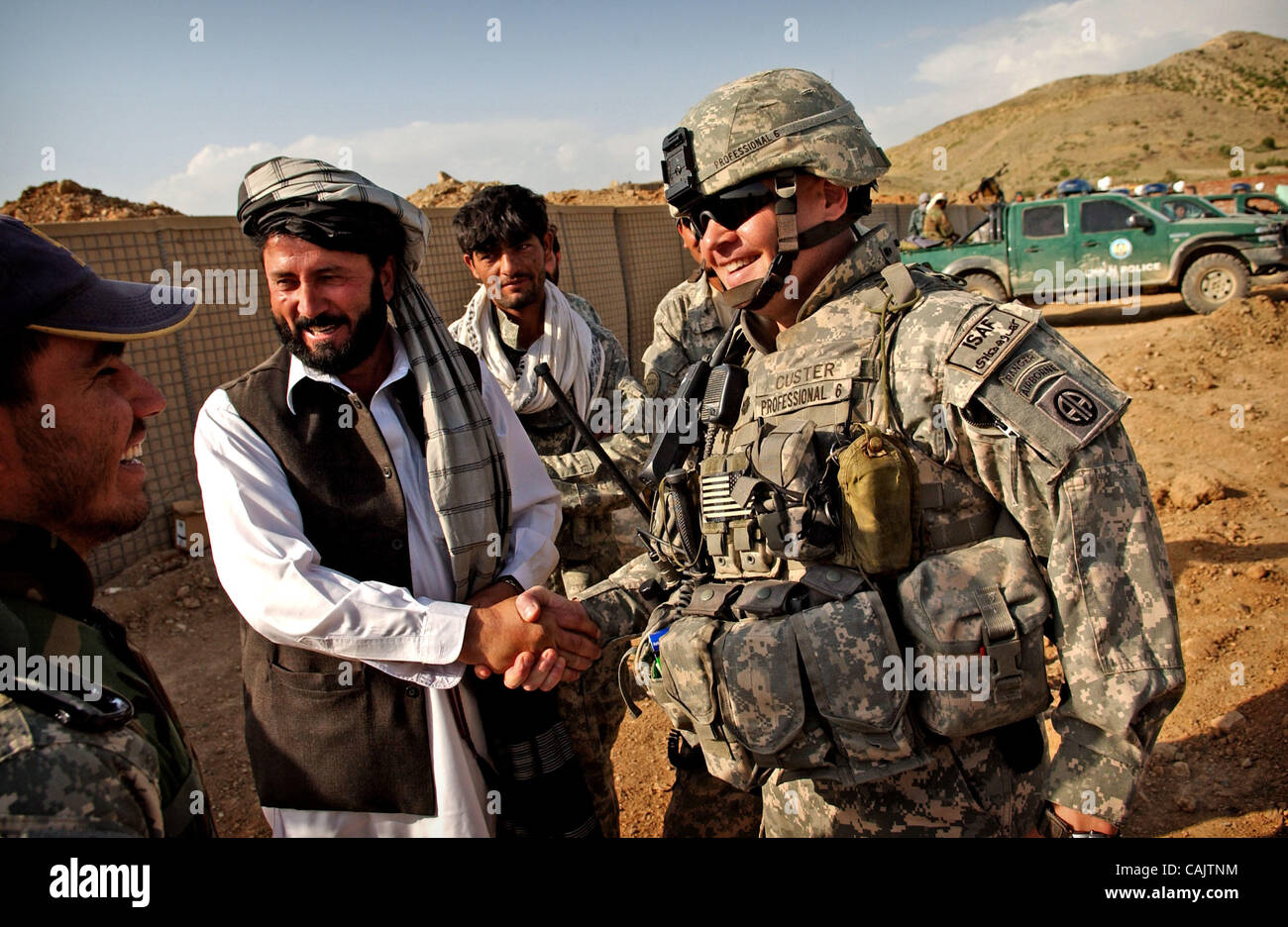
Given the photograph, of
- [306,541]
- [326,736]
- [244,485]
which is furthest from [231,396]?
[326,736]

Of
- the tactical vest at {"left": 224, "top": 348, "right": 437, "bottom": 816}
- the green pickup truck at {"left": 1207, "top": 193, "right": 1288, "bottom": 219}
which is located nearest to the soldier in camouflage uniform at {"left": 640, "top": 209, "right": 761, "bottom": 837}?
the tactical vest at {"left": 224, "top": 348, "right": 437, "bottom": 816}

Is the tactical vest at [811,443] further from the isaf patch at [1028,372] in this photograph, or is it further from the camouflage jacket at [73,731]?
the camouflage jacket at [73,731]

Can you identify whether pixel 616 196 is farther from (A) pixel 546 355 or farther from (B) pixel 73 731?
(B) pixel 73 731

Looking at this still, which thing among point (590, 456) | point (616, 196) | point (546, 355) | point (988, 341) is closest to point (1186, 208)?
point (616, 196)

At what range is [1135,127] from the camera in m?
53.8

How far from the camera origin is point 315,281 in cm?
202

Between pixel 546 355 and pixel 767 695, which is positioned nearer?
pixel 767 695

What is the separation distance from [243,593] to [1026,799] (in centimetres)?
188

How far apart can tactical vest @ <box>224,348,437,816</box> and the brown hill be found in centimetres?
4359

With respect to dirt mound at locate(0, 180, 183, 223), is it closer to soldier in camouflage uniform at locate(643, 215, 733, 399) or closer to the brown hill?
soldier in camouflage uniform at locate(643, 215, 733, 399)

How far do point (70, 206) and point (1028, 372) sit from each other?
11.0 m
